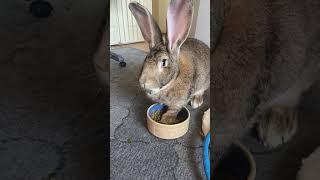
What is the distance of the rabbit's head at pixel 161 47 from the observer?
1.95ft

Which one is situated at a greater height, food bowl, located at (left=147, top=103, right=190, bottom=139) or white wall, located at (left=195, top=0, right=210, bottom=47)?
white wall, located at (left=195, top=0, right=210, bottom=47)

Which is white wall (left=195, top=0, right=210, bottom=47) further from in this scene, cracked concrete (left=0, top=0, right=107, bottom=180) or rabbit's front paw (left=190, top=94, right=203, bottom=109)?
rabbit's front paw (left=190, top=94, right=203, bottom=109)

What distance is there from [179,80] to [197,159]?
30cm

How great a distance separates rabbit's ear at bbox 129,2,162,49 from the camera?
0.58 meters

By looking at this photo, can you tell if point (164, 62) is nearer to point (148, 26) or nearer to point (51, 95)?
point (148, 26)

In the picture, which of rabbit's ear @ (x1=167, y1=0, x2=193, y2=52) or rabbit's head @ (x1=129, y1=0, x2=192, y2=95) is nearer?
rabbit's ear @ (x1=167, y1=0, x2=193, y2=52)

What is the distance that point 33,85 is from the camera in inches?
7.0

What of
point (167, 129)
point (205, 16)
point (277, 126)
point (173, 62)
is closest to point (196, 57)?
point (173, 62)

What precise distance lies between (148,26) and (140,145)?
434 millimetres

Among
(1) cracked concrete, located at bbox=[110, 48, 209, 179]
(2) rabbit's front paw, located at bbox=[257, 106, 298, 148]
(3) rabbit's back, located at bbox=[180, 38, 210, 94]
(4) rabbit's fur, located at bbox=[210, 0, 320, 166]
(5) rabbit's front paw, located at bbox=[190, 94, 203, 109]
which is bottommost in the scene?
(1) cracked concrete, located at bbox=[110, 48, 209, 179]

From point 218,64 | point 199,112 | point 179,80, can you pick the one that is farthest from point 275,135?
point 199,112

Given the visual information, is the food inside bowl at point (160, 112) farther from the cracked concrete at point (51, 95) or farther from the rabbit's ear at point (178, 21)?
the cracked concrete at point (51, 95)

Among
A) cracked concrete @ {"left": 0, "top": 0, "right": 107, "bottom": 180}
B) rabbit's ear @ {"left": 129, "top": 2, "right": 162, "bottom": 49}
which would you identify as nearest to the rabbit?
rabbit's ear @ {"left": 129, "top": 2, "right": 162, "bottom": 49}

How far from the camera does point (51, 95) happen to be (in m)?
0.18
